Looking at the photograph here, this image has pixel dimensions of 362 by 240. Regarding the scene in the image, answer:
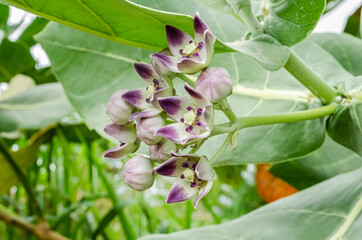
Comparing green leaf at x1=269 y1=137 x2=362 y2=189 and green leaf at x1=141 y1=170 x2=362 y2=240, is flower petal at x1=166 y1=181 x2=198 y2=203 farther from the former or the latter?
green leaf at x1=269 y1=137 x2=362 y2=189

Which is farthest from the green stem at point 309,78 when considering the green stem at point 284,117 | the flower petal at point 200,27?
the flower petal at point 200,27

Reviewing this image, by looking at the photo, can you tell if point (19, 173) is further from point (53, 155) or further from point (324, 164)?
point (324, 164)

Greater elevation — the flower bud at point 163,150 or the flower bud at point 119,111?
the flower bud at point 119,111

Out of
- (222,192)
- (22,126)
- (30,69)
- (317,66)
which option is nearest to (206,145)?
(317,66)

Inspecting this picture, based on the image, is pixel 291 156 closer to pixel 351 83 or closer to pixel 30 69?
pixel 351 83

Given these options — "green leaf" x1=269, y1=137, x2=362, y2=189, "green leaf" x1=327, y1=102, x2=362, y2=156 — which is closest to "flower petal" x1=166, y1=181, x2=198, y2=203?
"green leaf" x1=327, y1=102, x2=362, y2=156

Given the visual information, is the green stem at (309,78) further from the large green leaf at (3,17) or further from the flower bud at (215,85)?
the large green leaf at (3,17)

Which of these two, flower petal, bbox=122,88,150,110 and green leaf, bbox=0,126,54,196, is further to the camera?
green leaf, bbox=0,126,54,196
